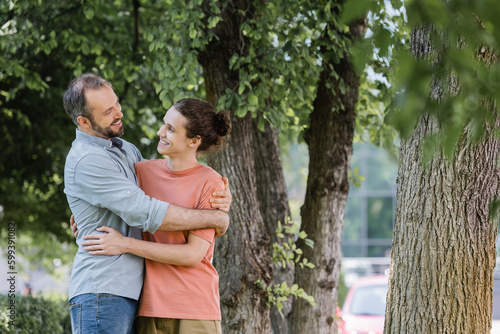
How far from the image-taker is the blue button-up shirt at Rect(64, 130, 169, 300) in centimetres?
294

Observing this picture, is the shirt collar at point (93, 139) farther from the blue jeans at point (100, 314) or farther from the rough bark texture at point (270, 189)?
the rough bark texture at point (270, 189)

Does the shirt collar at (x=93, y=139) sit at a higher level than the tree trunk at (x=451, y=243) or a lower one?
higher

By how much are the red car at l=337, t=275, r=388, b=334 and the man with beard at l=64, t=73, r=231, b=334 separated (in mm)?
6985

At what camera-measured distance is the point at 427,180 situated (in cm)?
354

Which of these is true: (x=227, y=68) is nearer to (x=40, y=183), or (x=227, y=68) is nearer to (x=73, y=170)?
(x=73, y=170)

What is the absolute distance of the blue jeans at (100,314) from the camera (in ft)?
9.70

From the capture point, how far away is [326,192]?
5.99m

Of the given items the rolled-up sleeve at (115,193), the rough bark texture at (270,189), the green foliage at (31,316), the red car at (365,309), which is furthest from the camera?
the red car at (365,309)

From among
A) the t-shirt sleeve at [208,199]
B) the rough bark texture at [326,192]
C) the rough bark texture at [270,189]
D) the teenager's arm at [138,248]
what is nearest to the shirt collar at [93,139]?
the teenager's arm at [138,248]

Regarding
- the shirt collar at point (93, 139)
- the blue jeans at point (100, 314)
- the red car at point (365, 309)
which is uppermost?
the shirt collar at point (93, 139)

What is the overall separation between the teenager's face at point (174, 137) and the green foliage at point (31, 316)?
3775 mm

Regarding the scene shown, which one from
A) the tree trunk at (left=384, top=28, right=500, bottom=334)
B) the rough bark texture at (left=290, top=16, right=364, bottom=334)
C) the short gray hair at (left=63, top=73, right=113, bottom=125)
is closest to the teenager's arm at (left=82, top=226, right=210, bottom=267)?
the short gray hair at (left=63, top=73, right=113, bottom=125)

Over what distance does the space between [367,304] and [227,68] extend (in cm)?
611

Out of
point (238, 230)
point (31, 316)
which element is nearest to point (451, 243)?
point (238, 230)
